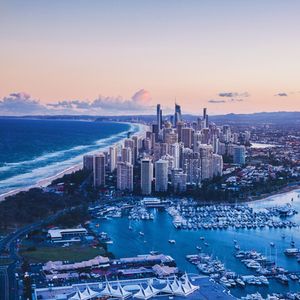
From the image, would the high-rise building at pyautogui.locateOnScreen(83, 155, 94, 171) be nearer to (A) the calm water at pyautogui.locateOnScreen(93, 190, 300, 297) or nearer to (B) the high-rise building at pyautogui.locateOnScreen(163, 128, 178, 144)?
(B) the high-rise building at pyautogui.locateOnScreen(163, 128, 178, 144)

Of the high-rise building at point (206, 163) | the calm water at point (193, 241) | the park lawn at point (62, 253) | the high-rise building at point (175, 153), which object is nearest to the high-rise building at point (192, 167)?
the high-rise building at point (206, 163)

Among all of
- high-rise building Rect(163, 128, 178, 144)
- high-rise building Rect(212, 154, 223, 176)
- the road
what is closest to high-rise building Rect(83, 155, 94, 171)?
high-rise building Rect(212, 154, 223, 176)

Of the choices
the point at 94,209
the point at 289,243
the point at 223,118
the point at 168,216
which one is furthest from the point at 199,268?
the point at 223,118

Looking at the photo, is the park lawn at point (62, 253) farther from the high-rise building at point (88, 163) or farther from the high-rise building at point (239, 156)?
the high-rise building at point (239, 156)

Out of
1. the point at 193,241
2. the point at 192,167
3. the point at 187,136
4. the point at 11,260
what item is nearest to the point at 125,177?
the point at 192,167

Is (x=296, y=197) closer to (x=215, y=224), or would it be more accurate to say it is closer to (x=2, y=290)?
(x=215, y=224)

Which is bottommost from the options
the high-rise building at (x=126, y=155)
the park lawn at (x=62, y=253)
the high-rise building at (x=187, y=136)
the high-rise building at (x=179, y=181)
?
the park lawn at (x=62, y=253)
